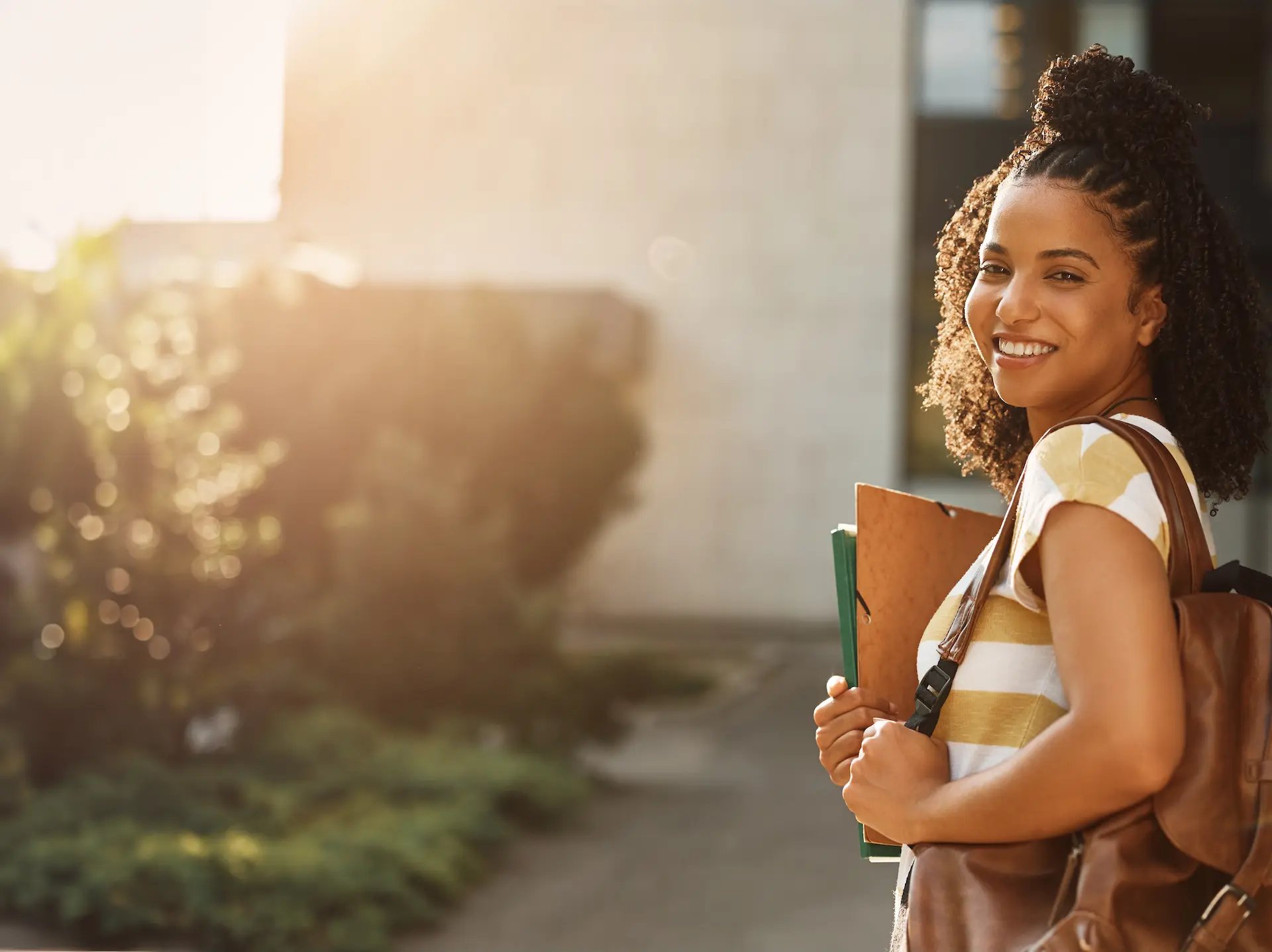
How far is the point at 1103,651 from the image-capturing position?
1.17m

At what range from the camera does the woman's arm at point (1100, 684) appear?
1.16m

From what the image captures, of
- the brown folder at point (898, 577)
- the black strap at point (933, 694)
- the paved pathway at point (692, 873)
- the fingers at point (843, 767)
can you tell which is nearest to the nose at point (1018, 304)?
the brown folder at point (898, 577)

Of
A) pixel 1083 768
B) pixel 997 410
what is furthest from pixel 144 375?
pixel 1083 768

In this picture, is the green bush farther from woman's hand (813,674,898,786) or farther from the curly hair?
the curly hair

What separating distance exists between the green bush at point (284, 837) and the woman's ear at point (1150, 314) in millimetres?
4182

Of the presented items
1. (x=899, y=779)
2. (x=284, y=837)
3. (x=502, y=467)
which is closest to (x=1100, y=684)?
(x=899, y=779)

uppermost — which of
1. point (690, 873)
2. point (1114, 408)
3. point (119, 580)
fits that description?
point (1114, 408)

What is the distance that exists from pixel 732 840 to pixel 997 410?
5.36 m

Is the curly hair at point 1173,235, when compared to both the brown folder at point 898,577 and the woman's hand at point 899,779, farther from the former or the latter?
the woman's hand at point 899,779

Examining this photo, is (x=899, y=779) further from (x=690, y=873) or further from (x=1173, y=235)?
(x=690, y=873)

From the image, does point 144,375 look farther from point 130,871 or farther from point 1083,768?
point 1083,768

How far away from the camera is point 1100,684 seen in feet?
3.83

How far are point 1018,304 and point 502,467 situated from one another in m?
8.62

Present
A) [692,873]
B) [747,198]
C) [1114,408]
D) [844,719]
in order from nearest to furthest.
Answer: [1114,408] < [844,719] < [692,873] < [747,198]
